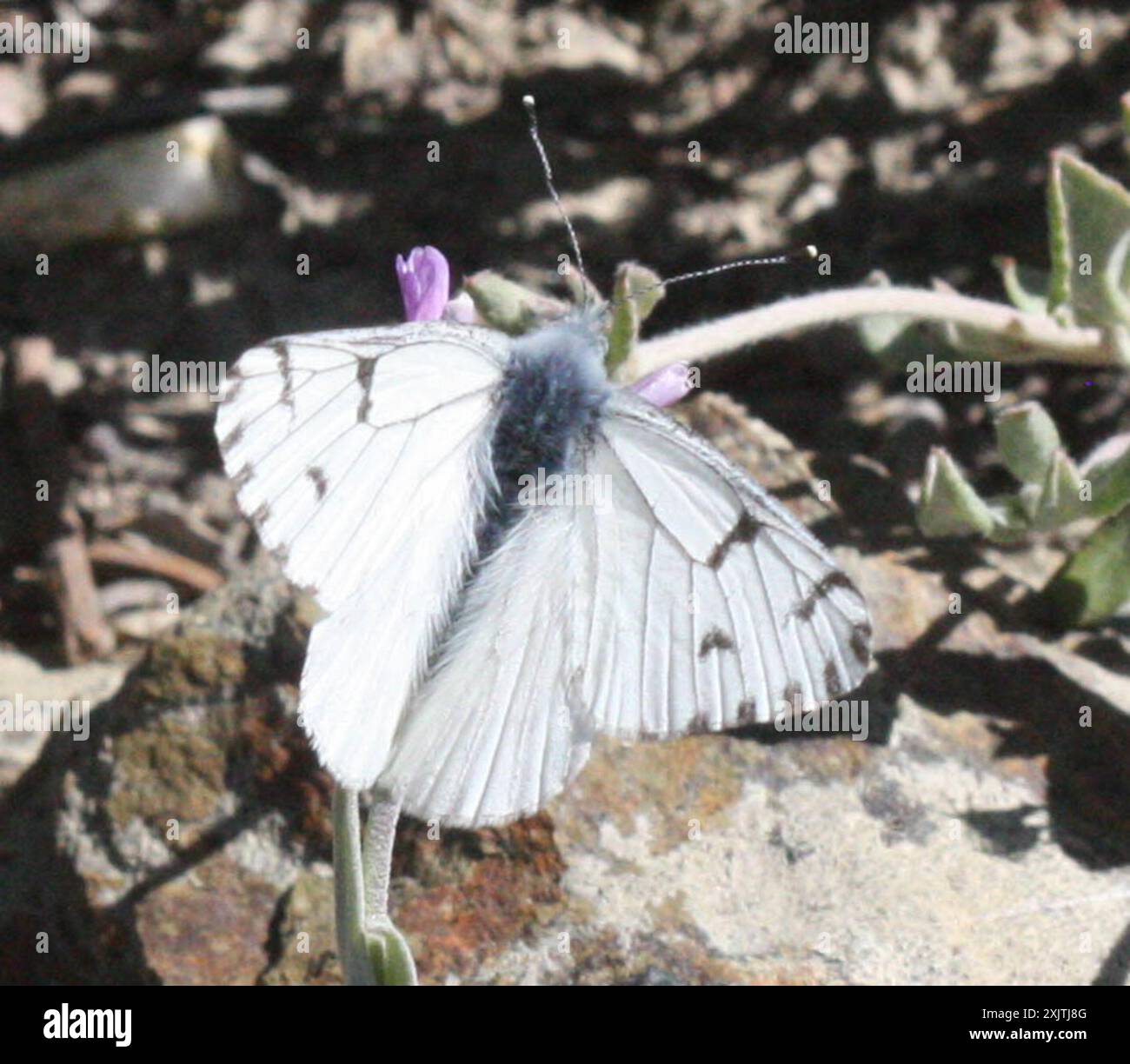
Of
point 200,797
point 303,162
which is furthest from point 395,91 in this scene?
point 200,797

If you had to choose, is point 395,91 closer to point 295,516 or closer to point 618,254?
point 618,254

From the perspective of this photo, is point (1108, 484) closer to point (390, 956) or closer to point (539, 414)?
point (539, 414)

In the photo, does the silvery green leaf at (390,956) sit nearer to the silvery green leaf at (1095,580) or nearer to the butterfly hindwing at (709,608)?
the butterfly hindwing at (709,608)

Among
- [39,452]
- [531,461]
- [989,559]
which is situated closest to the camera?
[531,461]

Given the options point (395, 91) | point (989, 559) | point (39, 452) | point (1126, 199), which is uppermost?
point (395, 91)

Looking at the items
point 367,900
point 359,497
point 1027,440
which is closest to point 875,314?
point 1027,440

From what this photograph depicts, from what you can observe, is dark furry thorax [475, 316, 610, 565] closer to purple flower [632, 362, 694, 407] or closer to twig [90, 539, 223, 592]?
purple flower [632, 362, 694, 407]
